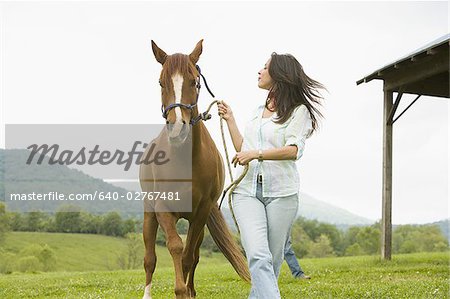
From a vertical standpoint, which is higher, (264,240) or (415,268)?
(264,240)

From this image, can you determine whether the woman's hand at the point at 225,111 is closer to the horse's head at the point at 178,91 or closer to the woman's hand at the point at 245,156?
the horse's head at the point at 178,91

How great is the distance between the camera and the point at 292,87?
162 inches

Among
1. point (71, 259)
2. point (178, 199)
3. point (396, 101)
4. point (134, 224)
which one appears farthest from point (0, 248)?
point (178, 199)

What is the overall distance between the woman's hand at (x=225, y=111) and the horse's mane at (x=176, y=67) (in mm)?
457

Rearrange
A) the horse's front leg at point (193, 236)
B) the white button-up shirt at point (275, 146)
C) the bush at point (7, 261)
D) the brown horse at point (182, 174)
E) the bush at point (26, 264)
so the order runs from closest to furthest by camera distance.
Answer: the white button-up shirt at point (275, 146), the brown horse at point (182, 174), the horse's front leg at point (193, 236), the bush at point (7, 261), the bush at point (26, 264)

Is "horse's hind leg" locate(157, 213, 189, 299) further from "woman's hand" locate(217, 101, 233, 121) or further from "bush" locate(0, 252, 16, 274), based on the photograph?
"bush" locate(0, 252, 16, 274)

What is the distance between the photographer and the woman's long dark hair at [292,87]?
408 cm

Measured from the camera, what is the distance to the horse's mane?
437cm

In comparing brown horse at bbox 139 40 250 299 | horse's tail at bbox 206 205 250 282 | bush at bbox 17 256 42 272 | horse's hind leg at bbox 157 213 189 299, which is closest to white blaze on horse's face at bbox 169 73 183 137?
brown horse at bbox 139 40 250 299

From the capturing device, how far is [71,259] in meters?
55.7

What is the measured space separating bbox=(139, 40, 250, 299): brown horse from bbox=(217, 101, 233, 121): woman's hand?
0.29 meters

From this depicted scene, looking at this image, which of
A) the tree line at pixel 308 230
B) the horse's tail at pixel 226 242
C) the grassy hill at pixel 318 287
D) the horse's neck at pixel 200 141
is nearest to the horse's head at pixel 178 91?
the horse's neck at pixel 200 141

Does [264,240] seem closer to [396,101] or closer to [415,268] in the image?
[415,268]

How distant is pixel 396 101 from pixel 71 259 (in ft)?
163
